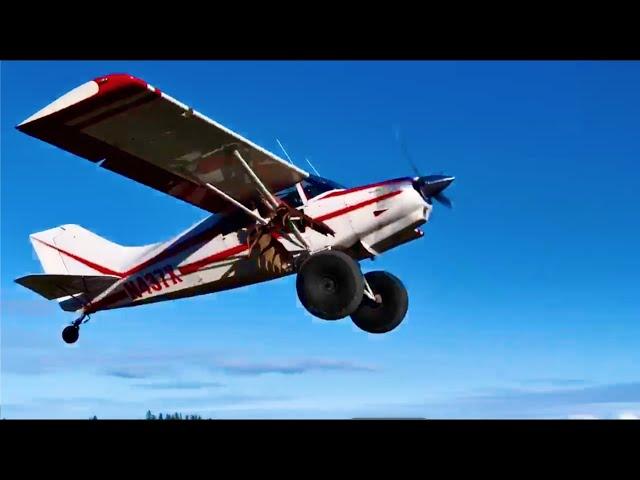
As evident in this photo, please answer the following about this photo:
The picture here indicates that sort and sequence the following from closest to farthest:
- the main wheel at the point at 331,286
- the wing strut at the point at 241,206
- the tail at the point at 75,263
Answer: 1. the main wheel at the point at 331,286
2. the wing strut at the point at 241,206
3. the tail at the point at 75,263

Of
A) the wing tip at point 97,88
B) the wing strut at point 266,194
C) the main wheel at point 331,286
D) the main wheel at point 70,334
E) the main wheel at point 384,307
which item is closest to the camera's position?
the wing tip at point 97,88

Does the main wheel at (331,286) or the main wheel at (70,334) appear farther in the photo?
the main wheel at (70,334)

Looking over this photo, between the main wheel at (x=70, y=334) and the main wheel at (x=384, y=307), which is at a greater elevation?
the main wheel at (x=384, y=307)

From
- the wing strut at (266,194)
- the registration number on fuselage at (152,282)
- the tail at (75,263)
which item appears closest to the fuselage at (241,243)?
the registration number on fuselage at (152,282)

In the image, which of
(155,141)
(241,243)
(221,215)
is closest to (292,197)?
(241,243)

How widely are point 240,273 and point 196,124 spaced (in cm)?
310

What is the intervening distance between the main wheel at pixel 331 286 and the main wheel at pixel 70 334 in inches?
232

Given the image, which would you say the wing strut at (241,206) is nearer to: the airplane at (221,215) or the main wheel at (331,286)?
the airplane at (221,215)

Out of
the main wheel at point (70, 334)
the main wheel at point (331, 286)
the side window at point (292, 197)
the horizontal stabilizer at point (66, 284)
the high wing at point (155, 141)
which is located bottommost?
the main wheel at point (70, 334)

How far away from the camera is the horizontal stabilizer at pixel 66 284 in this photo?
46.3 feet

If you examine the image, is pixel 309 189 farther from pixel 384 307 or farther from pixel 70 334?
pixel 70 334

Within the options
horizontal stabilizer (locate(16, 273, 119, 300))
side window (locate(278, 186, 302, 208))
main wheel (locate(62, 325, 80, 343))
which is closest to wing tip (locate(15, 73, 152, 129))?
side window (locate(278, 186, 302, 208))

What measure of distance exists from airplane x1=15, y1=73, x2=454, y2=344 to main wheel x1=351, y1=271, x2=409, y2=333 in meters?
0.02

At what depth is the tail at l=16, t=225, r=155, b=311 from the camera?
1452cm
